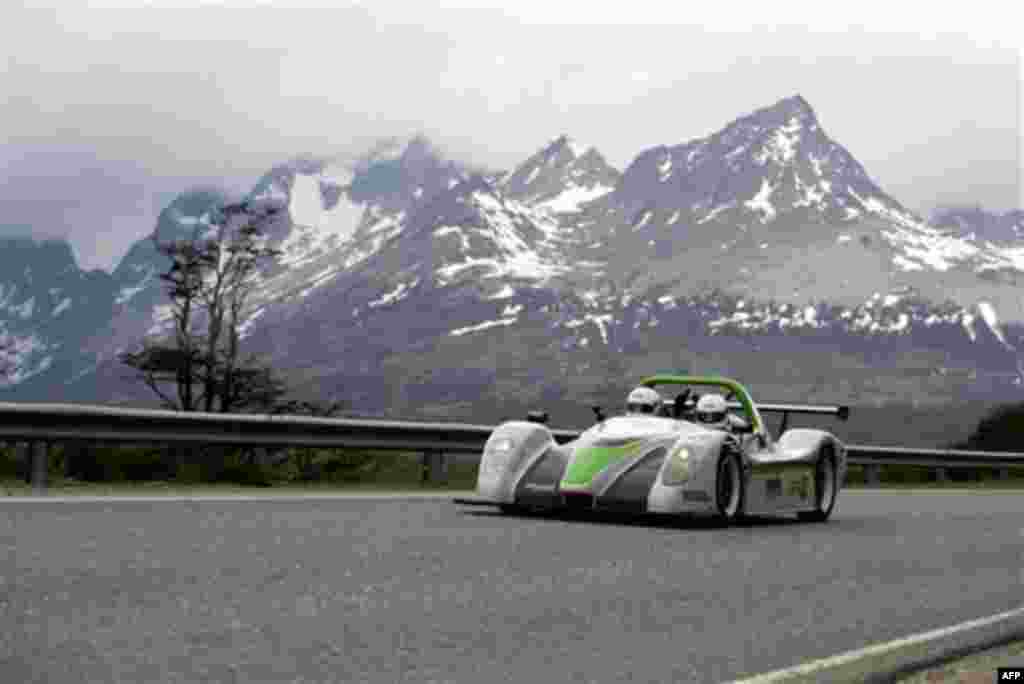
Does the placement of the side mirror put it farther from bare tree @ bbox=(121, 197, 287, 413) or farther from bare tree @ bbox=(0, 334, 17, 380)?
bare tree @ bbox=(121, 197, 287, 413)

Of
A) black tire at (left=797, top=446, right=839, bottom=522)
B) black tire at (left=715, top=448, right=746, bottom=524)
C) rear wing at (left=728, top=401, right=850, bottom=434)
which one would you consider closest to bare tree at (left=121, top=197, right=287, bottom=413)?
rear wing at (left=728, top=401, right=850, bottom=434)

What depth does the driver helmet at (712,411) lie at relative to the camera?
12758 mm

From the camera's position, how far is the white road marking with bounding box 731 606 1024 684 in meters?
5.47

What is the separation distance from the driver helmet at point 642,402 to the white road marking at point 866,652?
4.73m

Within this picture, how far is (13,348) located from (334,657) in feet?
108

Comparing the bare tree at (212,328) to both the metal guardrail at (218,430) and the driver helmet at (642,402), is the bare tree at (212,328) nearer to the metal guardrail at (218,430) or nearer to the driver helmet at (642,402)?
the metal guardrail at (218,430)

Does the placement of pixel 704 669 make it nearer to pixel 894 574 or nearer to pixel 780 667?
pixel 780 667

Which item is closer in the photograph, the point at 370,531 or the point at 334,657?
the point at 334,657

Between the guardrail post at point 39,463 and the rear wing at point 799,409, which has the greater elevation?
the rear wing at point 799,409

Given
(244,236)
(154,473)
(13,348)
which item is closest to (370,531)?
(154,473)

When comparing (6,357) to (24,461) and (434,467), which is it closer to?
(434,467)

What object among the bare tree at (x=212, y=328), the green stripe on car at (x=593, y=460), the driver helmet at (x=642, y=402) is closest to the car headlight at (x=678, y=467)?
the green stripe on car at (x=593, y=460)

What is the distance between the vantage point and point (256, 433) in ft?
53.7

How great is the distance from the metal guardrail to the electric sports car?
3848 mm
